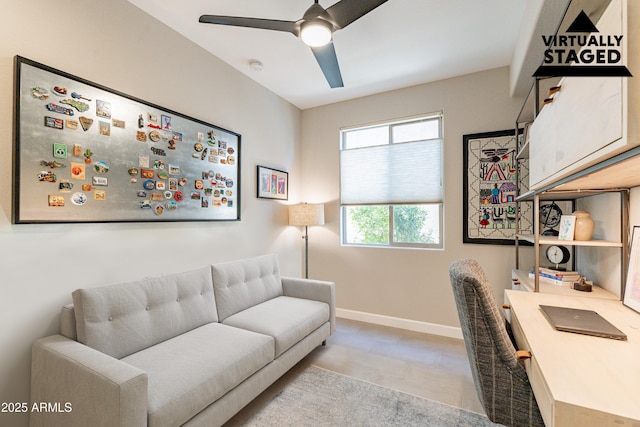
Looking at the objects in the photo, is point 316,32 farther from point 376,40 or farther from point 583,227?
point 583,227

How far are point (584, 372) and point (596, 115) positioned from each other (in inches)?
34.2

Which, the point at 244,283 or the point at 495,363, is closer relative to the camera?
the point at 495,363

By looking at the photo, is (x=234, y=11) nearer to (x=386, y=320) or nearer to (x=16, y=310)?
(x=16, y=310)

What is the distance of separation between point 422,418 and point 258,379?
106 centimetres

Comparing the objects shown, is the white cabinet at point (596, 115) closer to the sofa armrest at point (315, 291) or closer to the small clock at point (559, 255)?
the small clock at point (559, 255)

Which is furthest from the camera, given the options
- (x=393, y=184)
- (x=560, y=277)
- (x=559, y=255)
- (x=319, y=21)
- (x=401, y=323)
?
(x=393, y=184)

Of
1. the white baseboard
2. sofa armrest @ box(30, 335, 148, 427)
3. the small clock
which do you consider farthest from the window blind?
sofa armrest @ box(30, 335, 148, 427)

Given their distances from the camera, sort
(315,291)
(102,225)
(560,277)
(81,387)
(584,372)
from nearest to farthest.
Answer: (584,372) → (81,387) → (102,225) → (560,277) → (315,291)

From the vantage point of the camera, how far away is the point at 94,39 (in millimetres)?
1783

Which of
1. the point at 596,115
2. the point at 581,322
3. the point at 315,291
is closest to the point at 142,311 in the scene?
the point at 315,291

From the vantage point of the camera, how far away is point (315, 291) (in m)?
2.77

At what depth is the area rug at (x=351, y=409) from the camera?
175cm

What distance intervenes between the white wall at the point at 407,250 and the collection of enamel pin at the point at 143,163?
1.41 metres

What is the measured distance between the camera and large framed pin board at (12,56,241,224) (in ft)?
4.87
